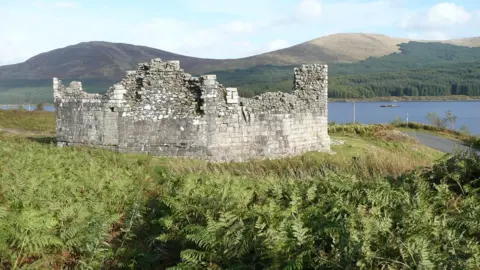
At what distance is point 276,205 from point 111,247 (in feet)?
9.70

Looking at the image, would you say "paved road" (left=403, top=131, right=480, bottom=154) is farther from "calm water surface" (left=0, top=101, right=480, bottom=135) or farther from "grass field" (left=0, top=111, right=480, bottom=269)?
"calm water surface" (left=0, top=101, right=480, bottom=135)

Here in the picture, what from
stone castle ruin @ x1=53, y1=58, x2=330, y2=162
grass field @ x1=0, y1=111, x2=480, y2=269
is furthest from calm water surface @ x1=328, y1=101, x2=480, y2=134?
grass field @ x1=0, y1=111, x2=480, y2=269

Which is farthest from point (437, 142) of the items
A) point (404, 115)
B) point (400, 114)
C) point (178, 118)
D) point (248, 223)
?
point (400, 114)

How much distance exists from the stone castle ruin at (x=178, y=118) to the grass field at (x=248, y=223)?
742 centimetres

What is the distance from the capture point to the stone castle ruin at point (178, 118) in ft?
60.2

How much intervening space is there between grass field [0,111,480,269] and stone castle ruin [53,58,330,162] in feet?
24.4

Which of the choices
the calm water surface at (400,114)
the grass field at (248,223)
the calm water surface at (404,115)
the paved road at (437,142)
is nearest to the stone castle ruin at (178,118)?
the grass field at (248,223)

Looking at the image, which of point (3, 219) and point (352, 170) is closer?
point (3, 219)

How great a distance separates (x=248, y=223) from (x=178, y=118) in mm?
12208

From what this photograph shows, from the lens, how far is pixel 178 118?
18.4m

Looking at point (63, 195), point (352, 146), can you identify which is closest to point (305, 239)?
point (63, 195)

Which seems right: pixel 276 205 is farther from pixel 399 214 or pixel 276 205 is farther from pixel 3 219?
pixel 3 219

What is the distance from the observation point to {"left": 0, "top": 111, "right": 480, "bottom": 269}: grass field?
5391 millimetres

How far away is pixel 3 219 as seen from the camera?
6.97 m
